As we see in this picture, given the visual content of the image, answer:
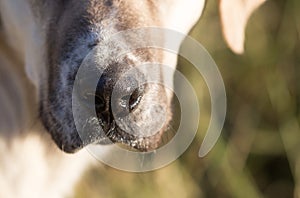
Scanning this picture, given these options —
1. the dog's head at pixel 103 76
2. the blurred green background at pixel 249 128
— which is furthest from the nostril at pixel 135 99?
the blurred green background at pixel 249 128

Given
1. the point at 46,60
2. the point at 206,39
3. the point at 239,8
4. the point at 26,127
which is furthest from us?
the point at 206,39

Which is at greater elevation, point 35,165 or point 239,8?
point 239,8

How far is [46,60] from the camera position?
7.00 feet

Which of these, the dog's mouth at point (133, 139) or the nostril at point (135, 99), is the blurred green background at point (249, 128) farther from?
the nostril at point (135, 99)

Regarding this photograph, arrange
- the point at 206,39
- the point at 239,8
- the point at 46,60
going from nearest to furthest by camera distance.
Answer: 1. the point at 46,60
2. the point at 239,8
3. the point at 206,39

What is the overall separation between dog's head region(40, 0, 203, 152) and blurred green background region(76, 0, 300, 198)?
4.19 feet

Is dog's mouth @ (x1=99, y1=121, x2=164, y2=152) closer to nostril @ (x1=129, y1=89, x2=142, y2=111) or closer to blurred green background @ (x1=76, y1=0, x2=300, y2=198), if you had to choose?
nostril @ (x1=129, y1=89, x2=142, y2=111)

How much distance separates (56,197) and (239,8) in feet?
2.16

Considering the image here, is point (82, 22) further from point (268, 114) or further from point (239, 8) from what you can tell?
point (268, 114)

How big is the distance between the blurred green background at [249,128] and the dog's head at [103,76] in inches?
50.3

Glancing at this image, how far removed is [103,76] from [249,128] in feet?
5.99

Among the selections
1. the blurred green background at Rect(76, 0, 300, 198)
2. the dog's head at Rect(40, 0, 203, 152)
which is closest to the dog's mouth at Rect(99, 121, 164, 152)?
the dog's head at Rect(40, 0, 203, 152)

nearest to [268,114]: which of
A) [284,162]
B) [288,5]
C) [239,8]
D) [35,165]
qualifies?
[284,162]

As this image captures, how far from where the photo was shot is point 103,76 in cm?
187
